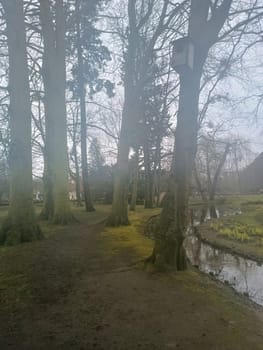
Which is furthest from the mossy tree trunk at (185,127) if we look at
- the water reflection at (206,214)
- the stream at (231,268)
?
the water reflection at (206,214)

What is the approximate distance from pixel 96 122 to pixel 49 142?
1010 cm

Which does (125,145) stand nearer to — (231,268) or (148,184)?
(231,268)

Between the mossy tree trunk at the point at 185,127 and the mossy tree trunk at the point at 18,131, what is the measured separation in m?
A: 4.11

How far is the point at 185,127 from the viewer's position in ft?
Answer: 18.2

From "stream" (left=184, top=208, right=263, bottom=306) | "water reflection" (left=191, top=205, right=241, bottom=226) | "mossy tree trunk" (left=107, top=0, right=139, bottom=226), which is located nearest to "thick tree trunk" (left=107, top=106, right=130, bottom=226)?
"mossy tree trunk" (left=107, top=0, right=139, bottom=226)

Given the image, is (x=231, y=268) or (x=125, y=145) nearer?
(x=231, y=268)

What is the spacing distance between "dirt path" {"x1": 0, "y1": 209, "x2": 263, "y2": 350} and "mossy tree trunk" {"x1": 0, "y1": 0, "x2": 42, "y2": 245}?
202cm

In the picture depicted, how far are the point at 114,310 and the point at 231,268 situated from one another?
15.0 feet

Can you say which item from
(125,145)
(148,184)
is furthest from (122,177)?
(148,184)

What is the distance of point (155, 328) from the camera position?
3324mm

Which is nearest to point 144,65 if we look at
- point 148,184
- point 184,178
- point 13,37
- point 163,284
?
point 13,37

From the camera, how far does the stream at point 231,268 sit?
231 inches

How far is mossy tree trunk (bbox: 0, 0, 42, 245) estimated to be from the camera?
799 centimetres

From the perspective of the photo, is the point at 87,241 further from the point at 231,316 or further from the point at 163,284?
the point at 231,316
